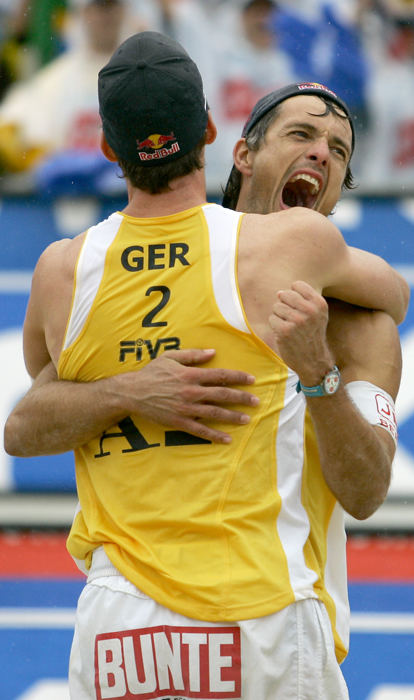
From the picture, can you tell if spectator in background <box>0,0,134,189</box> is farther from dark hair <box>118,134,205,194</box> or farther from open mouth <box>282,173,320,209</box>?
dark hair <box>118,134,205,194</box>

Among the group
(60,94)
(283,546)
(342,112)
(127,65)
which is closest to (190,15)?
(60,94)

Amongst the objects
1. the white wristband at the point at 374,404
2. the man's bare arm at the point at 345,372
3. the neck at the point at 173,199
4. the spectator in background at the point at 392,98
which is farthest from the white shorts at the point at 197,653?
the spectator in background at the point at 392,98

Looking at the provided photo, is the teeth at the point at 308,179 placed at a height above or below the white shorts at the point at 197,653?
above

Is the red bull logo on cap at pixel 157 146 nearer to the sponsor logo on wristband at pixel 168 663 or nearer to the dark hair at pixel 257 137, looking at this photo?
the dark hair at pixel 257 137

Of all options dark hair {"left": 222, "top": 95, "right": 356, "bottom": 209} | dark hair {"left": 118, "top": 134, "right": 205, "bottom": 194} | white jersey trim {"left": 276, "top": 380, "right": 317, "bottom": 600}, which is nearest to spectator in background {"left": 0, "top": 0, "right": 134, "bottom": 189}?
dark hair {"left": 222, "top": 95, "right": 356, "bottom": 209}

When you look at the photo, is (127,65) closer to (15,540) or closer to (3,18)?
(15,540)

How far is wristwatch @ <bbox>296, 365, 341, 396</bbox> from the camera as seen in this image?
86.0 inches

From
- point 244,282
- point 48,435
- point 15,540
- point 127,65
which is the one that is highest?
point 127,65

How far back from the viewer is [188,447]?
2318 millimetres

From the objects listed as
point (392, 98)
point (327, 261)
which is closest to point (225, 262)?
point (327, 261)

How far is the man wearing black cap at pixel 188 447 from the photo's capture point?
2240 mm

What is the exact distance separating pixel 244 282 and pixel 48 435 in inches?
23.9

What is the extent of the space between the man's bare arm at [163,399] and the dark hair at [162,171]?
404mm

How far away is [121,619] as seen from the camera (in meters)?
2.30
